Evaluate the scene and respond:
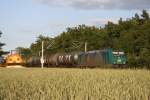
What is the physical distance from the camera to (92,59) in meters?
48.7

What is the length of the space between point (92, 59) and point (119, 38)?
2380 centimetres

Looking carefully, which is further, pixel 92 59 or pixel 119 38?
pixel 119 38

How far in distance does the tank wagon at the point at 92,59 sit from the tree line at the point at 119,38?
2.95 metres

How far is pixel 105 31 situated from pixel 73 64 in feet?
79.8

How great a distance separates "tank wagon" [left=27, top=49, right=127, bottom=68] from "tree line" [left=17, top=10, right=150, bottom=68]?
2.95 m

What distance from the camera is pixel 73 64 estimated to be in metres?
57.4

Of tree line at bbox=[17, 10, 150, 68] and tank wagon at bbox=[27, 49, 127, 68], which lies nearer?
tank wagon at bbox=[27, 49, 127, 68]

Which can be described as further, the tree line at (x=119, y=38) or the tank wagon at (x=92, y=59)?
the tree line at (x=119, y=38)

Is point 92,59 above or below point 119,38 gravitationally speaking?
below

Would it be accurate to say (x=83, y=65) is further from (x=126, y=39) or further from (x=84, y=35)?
(x=84, y=35)

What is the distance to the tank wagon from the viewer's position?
44.8 meters

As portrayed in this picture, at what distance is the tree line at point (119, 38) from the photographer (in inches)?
2320

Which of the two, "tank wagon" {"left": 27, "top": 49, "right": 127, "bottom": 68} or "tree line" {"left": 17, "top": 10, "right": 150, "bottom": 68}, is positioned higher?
"tree line" {"left": 17, "top": 10, "right": 150, "bottom": 68}

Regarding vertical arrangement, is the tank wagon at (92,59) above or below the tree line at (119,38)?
below
